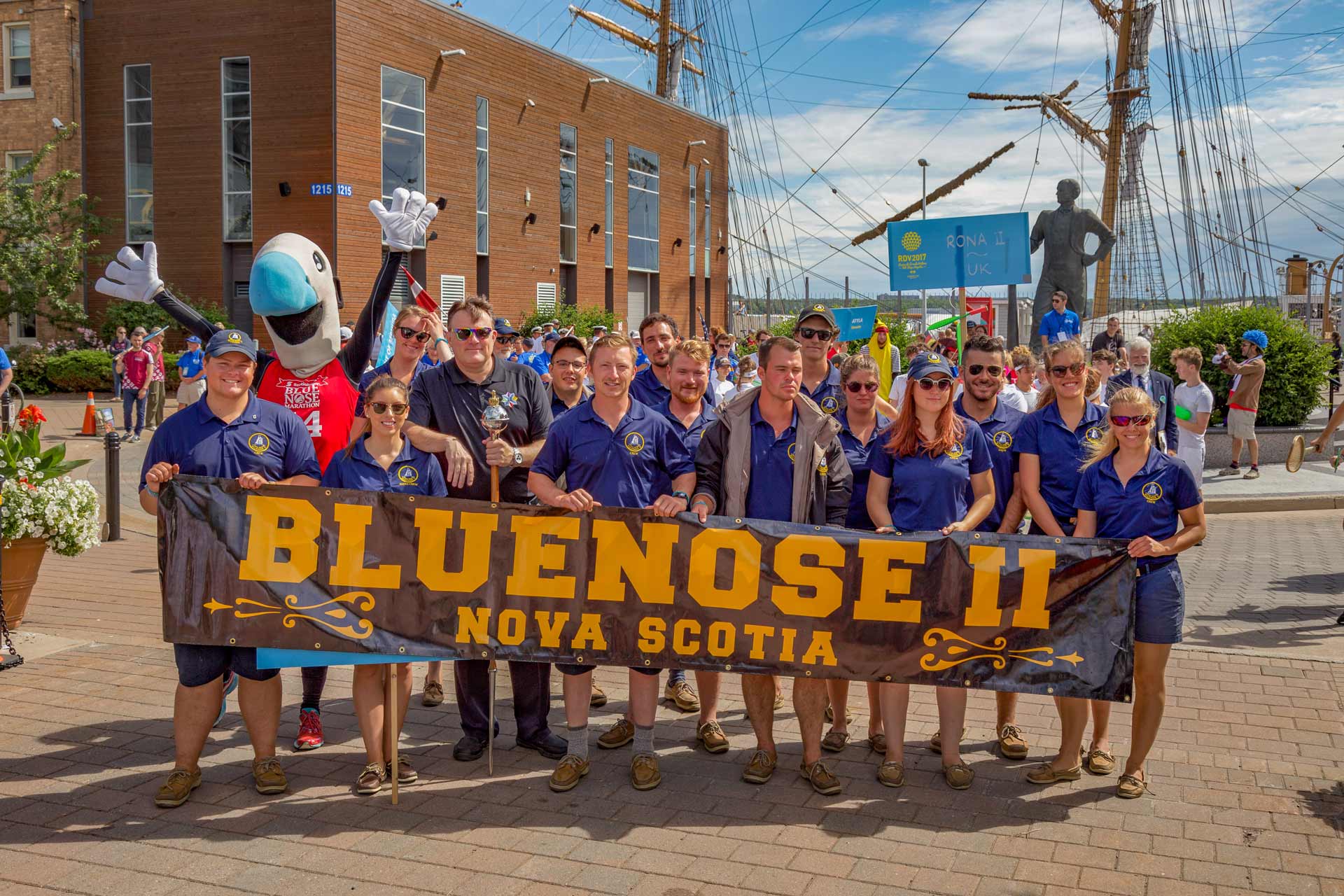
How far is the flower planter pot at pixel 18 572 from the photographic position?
25.1 ft

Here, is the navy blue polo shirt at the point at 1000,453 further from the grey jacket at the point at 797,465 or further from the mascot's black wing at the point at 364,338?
the mascot's black wing at the point at 364,338

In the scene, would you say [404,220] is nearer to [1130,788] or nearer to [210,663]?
[210,663]

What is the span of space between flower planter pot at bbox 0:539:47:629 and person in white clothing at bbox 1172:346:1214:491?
1050 cm

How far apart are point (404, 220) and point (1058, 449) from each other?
13.5ft

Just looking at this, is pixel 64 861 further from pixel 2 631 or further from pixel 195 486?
pixel 2 631

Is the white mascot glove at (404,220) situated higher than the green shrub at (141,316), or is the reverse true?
the green shrub at (141,316)

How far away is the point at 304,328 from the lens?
21.9 ft

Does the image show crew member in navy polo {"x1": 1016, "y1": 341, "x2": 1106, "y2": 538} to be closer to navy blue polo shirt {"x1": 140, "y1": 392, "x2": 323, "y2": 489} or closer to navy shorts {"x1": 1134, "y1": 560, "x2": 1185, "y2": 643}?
navy shorts {"x1": 1134, "y1": 560, "x2": 1185, "y2": 643}

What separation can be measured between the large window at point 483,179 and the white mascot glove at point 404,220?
28722 mm

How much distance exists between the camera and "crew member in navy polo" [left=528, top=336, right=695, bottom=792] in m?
5.54

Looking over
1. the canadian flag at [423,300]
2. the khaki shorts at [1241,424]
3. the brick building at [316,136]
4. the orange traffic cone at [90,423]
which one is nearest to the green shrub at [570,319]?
the brick building at [316,136]

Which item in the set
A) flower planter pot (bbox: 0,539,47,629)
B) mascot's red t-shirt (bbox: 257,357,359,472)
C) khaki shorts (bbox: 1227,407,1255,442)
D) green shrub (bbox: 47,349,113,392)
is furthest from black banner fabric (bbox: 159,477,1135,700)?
green shrub (bbox: 47,349,113,392)

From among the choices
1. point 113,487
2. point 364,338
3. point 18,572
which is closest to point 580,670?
point 364,338

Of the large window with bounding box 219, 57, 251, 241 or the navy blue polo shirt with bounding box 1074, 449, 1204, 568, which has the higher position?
the large window with bounding box 219, 57, 251, 241
